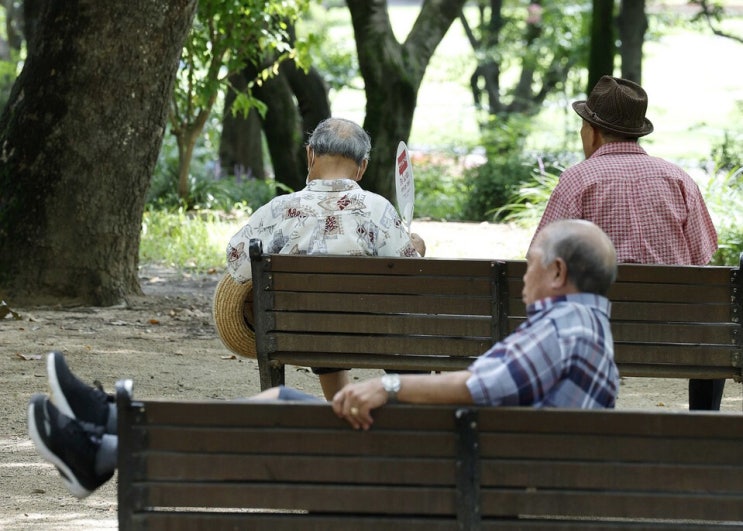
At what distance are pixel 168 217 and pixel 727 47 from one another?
4006 cm

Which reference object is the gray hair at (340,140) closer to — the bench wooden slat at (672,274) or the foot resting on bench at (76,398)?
the bench wooden slat at (672,274)

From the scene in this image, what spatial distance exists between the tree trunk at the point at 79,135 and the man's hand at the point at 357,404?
600cm

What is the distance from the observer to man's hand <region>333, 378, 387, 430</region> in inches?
111

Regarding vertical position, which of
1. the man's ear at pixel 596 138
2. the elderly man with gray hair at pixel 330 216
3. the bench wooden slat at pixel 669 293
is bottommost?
the bench wooden slat at pixel 669 293

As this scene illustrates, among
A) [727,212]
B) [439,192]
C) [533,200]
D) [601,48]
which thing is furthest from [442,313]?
[439,192]

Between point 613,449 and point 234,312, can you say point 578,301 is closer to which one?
point 613,449

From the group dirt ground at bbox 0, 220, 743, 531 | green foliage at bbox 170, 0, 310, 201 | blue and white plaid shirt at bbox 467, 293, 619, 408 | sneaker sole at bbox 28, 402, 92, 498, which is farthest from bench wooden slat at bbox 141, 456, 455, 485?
green foliage at bbox 170, 0, 310, 201

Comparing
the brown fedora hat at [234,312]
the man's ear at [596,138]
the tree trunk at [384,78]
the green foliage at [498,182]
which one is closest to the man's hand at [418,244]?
the brown fedora hat at [234,312]

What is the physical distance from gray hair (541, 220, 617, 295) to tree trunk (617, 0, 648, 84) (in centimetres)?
1562

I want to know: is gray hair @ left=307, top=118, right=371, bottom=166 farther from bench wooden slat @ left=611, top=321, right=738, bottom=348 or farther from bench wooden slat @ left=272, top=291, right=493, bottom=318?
bench wooden slat @ left=611, top=321, right=738, bottom=348

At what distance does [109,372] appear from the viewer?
7164 mm

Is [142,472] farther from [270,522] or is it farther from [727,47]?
[727,47]

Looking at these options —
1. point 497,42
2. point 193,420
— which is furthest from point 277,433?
point 497,42

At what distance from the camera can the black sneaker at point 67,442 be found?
3.21 metres
